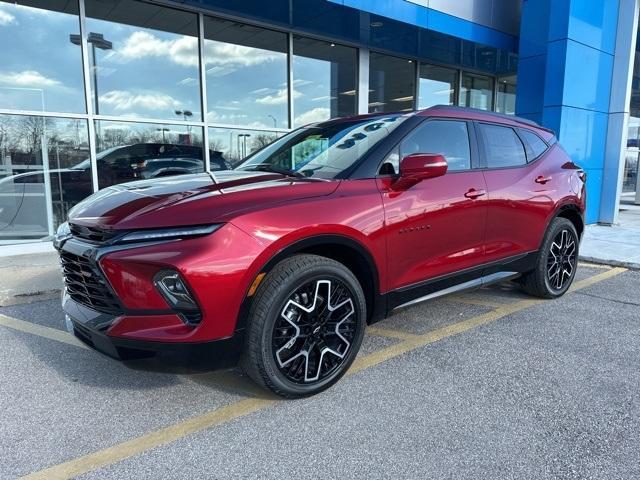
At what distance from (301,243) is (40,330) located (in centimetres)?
280

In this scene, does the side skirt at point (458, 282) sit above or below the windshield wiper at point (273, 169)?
below

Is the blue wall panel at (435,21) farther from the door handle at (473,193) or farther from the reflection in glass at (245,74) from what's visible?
the door handle at (473,193)

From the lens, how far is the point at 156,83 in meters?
8.52

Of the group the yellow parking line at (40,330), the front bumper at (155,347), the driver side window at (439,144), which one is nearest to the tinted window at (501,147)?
the driver side window at (439,144)

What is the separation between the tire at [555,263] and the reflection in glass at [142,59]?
21.3 ft

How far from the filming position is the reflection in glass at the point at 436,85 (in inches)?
473

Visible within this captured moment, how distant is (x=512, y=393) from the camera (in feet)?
9.75

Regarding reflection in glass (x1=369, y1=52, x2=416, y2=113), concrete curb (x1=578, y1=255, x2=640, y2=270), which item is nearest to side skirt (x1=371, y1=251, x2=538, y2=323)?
concrete curb (x1=578, y1=255, x2=640, y2=270)

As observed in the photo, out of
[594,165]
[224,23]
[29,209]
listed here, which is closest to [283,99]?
[224,23]

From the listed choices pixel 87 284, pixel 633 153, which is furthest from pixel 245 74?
pixel 633 153

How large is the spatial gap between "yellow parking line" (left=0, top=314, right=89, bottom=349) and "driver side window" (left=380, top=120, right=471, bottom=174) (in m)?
2.85

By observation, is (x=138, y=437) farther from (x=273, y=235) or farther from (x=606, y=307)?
(x=606, y=307)

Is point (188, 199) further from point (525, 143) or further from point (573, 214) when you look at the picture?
point (573, 214)

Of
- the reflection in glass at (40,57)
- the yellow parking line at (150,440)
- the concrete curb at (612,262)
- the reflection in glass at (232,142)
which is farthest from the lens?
the reflection in glass at (232,142)
